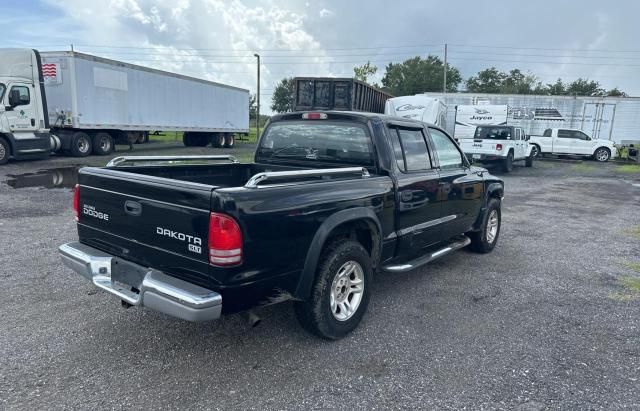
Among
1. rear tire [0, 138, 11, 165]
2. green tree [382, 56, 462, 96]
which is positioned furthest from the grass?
green tree [382, 56, 462, 96]

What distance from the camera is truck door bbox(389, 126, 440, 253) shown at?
4281 millimetres

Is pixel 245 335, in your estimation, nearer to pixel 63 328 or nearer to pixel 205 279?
pixel 205 279

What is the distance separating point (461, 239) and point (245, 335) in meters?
3.13

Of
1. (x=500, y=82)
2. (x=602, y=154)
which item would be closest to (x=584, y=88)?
(x=500, y=82)

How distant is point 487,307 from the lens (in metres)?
4.45

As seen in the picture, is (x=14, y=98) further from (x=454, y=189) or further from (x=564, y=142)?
(x=564, y=142)

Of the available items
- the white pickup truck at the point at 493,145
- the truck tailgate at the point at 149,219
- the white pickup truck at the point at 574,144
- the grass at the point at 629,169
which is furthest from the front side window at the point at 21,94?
the grass at the point at 629,169

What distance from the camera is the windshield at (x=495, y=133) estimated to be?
59.4ft

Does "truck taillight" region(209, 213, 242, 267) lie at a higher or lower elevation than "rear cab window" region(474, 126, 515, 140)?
lower

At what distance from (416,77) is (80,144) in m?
66.1

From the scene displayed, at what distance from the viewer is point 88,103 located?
1723 cm

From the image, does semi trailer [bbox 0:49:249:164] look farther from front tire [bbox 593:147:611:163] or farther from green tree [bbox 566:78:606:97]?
green tree [bbox 566:78:606:97]

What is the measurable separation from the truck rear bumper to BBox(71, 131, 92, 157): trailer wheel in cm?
1542

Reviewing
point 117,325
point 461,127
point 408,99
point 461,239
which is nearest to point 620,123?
point 461,127
